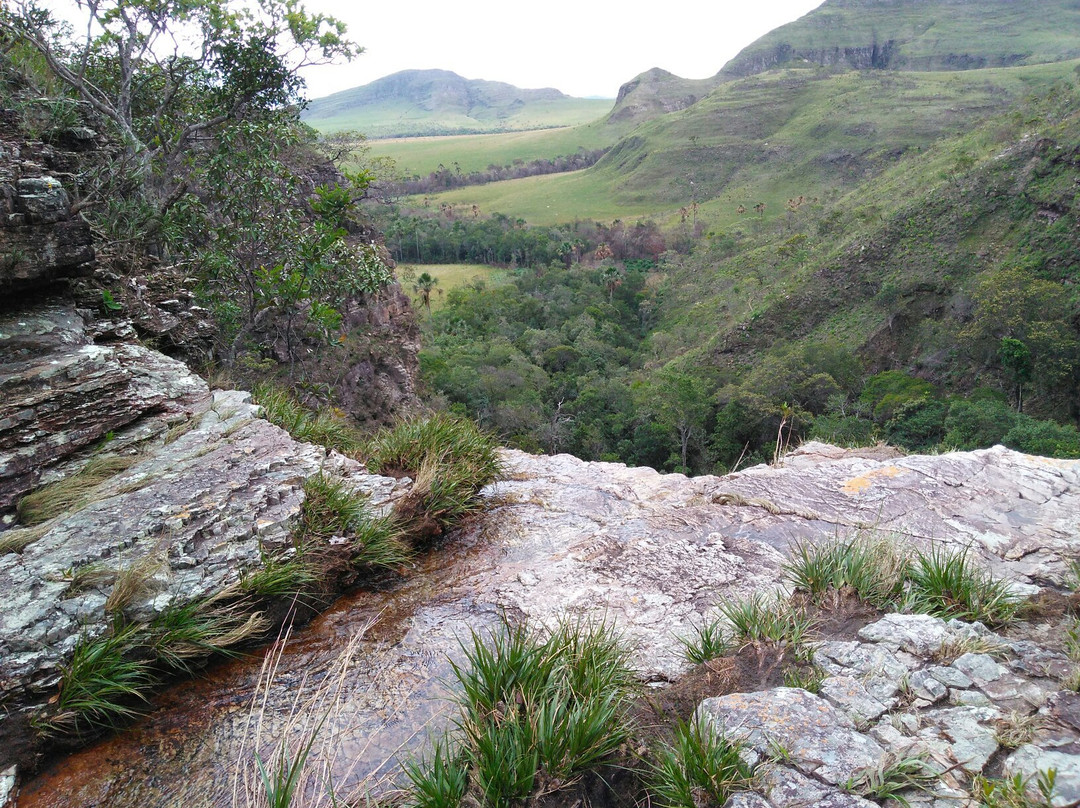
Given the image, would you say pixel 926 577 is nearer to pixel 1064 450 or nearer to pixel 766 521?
pixel 766 521

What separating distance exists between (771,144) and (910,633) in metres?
124

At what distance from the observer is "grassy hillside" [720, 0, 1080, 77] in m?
146

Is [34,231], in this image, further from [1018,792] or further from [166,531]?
[1018,792]

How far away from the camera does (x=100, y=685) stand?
9.94ft

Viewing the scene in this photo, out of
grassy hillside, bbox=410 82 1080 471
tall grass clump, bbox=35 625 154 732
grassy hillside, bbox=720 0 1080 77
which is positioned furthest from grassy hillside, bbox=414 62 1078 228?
tall grass clump, bbox=35 625 154 732

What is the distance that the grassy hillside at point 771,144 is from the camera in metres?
95.2

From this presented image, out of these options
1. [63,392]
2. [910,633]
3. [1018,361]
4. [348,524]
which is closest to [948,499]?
[910,633]

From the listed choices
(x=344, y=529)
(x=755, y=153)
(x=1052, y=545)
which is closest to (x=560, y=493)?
(x=344, y=529)

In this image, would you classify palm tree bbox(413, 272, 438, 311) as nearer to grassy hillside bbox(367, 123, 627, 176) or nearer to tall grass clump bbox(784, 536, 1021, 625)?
tall grass clump bbox(784, 536, 1021, 625)

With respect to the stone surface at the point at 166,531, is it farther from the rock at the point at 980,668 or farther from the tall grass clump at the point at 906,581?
the rock at the point at 980,668

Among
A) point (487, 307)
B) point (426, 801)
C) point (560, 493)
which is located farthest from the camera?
point (487, 307)

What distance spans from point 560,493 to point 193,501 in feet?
11.6

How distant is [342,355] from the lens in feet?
67.2

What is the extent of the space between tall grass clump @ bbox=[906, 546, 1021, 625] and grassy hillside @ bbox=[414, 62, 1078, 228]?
8749cm
